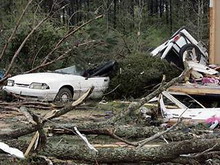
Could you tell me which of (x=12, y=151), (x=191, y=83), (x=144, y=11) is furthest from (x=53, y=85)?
(x=144, y=11)

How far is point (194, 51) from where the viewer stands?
610 inches

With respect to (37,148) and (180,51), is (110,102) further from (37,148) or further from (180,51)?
(37,148)

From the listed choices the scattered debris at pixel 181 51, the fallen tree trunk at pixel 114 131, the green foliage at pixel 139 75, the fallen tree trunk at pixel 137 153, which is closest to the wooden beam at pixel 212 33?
the scattered debris at pixel 181 51

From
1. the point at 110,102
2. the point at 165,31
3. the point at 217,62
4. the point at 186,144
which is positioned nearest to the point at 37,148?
the point at 186,144

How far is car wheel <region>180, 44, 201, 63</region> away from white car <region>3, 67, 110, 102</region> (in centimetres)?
238

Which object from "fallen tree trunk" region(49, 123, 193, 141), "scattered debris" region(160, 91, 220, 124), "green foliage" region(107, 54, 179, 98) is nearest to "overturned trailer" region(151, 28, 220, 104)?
"green foliage" region(107, 54, 179, 98)

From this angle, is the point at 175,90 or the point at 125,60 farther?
the point at 125,60

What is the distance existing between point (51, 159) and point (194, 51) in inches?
420

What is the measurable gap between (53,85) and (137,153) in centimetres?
870

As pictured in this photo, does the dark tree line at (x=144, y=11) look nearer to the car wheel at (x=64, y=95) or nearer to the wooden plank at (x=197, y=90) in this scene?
the car wheel at (x=64, y=95)

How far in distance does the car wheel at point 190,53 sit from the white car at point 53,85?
238 cm

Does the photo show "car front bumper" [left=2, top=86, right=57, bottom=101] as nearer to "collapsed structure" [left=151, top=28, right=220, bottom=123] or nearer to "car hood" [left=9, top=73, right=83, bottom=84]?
"car hood" [left=9, top=73, right=83, bottom=84]

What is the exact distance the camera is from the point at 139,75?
1473 cm

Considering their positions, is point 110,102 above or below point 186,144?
below
